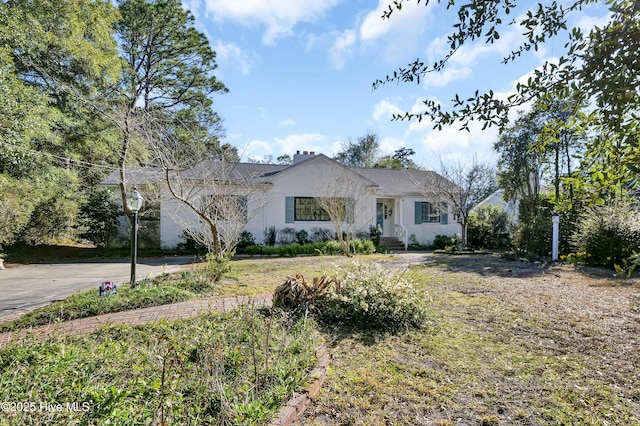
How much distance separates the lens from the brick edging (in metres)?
2.73

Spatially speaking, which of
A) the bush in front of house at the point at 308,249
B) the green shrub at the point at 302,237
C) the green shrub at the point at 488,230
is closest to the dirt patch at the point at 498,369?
the bush in front of house at the point at 308,249

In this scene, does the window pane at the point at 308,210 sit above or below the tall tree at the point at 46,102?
below

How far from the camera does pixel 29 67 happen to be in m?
15.5

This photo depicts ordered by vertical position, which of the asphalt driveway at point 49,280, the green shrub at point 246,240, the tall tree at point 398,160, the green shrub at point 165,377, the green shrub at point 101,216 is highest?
the tall tree at point 398,160

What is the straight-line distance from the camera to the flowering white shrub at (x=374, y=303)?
5.20 meters

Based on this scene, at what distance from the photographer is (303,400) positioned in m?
3.06

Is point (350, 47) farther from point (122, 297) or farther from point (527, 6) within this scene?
point (122, 297)

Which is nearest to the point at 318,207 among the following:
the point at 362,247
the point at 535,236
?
the point at 362,247

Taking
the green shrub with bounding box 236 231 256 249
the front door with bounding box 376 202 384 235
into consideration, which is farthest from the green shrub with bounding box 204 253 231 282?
the front door with bounding box 376 202 384 235

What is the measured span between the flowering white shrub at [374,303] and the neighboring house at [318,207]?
424 inches

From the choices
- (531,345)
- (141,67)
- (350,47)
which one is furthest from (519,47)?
(141,67)

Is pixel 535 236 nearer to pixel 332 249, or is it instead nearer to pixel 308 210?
pixel 332 249

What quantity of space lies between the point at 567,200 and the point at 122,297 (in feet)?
→ 22.9

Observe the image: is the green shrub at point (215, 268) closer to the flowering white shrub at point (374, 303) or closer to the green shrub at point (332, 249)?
the flowering white shrub at point (374, 303)
